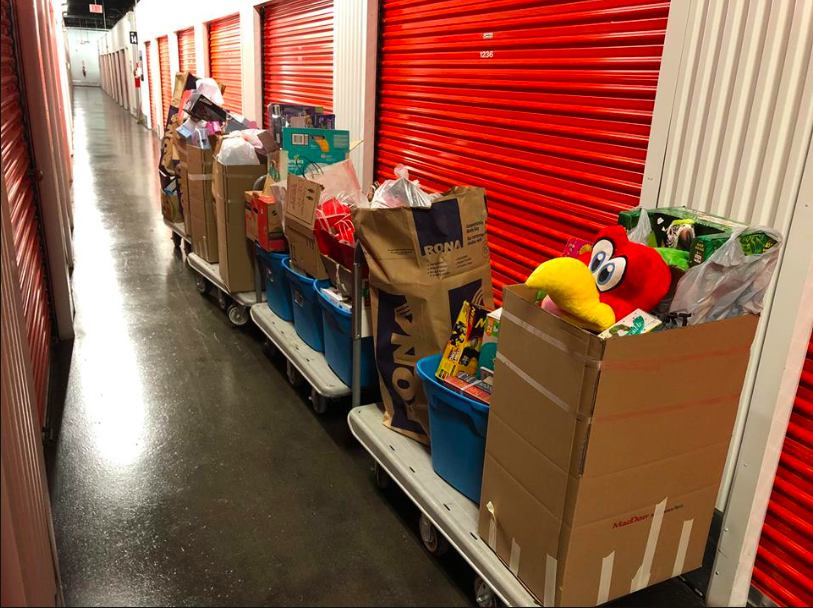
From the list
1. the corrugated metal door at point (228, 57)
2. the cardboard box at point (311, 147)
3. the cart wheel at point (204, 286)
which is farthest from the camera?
the corrugated metal door at point (228, 57)

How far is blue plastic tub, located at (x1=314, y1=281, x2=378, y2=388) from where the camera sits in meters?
2.70

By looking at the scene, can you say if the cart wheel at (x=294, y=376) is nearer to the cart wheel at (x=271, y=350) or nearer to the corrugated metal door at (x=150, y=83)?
the cart wheel at (x=271, y=350)

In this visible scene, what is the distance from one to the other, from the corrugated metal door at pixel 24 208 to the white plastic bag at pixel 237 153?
3.47 feet

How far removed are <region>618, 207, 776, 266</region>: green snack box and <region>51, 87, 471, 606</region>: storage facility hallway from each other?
48.2 inches

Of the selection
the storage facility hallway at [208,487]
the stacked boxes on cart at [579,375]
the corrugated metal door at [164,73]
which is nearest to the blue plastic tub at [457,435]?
the stacked boxes on cart at [579,375]

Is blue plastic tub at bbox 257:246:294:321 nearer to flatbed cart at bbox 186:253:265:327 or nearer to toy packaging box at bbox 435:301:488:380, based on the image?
flatbed cart at bbox 186:253:265:327

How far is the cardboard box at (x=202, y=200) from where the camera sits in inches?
169

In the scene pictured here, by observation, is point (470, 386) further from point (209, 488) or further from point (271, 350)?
point (271, 350)

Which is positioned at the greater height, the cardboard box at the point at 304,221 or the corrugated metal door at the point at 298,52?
the corrugated metal door at the point at 298,52

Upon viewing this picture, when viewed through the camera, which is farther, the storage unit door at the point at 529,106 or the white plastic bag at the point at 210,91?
the white plastic bag at the point at 210,91

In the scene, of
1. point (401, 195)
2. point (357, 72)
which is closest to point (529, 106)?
point (401, 195)

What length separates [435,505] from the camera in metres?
2.00

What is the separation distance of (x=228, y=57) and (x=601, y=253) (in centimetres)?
801

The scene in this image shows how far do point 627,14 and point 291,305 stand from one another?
2.18m
